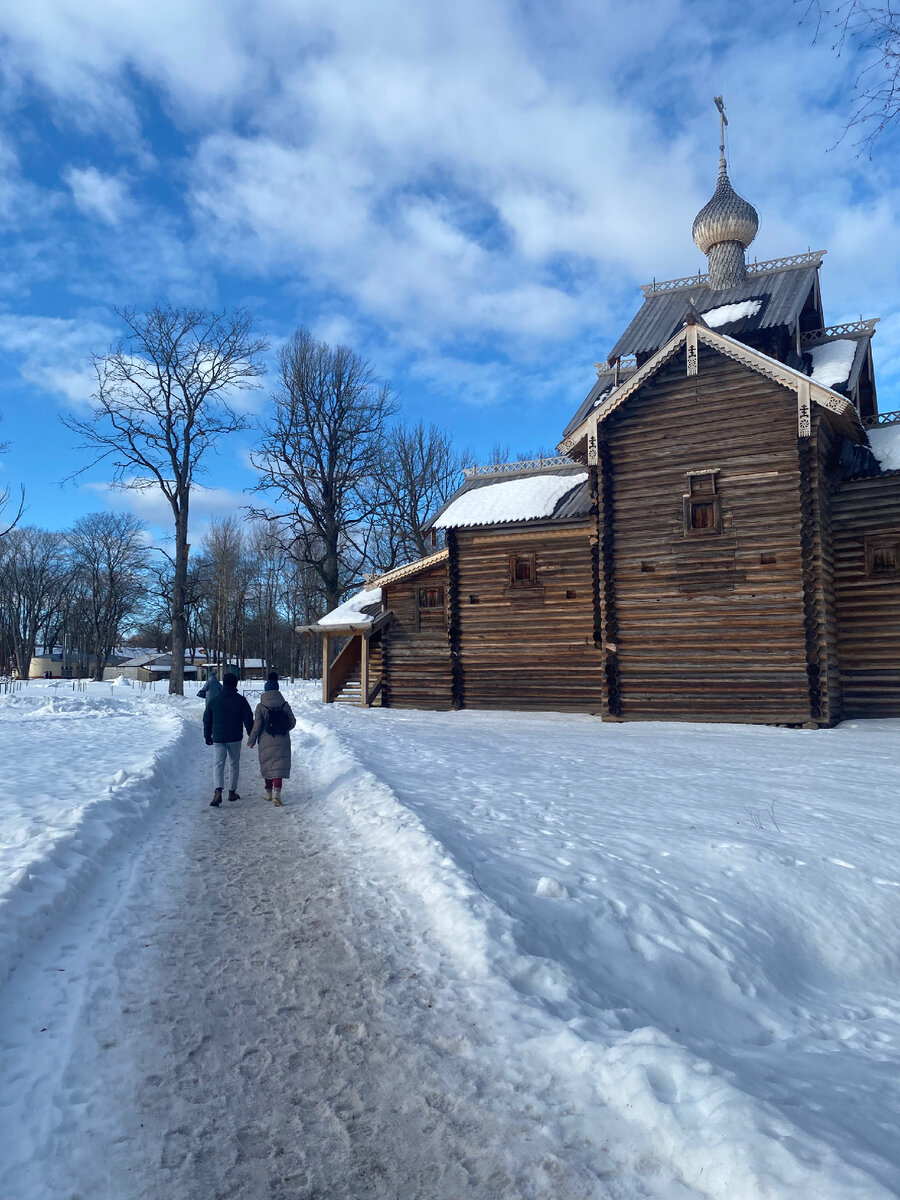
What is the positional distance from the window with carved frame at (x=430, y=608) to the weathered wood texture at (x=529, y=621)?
3.43 ft

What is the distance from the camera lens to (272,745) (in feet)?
30.3

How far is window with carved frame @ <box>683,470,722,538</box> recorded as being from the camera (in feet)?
57.1

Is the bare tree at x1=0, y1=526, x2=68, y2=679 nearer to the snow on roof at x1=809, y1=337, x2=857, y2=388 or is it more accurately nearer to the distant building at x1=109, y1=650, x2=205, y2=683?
the distant building at x1=109, y1=650, x2=205, y2=683

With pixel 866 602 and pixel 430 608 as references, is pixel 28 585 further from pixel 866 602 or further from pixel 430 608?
pixel 866 602

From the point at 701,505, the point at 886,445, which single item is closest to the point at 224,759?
the point at 701,505

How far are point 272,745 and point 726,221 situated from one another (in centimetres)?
2444

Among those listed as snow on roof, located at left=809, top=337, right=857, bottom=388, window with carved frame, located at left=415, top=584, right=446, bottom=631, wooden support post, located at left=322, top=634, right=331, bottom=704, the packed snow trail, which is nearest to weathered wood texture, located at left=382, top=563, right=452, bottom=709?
window with carved frame, located at left=415, top=584, right=446, bottom=631

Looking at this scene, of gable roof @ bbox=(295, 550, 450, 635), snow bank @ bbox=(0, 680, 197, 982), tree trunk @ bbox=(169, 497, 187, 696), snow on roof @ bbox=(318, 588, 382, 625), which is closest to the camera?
snow bank @ bbox=(0, 680, 197, 982)

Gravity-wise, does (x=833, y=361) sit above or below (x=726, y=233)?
below

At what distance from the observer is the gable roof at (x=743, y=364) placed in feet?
53.1

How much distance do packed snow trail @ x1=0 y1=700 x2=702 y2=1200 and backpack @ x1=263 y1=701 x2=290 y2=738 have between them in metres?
3.93

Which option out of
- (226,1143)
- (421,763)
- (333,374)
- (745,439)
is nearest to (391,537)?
(333,374)

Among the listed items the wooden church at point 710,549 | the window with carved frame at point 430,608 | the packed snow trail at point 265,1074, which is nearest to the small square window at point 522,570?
the wooden church at point 710,549

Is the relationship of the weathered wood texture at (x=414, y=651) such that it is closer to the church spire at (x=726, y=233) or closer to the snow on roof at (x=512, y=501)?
the snow on roof at (x=512, y=501)
